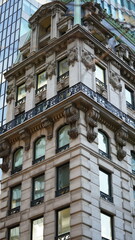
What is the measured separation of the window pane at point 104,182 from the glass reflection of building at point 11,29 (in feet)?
118

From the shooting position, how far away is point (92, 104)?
30.7 meters

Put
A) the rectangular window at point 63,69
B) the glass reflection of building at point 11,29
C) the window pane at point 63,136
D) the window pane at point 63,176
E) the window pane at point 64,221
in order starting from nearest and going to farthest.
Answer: the window pane at point 64,221 → the window pane at point 63,176 → the window pane at point 63,136 → the rectangular window at point 63,69 → the glass reflection of building at point 11,29

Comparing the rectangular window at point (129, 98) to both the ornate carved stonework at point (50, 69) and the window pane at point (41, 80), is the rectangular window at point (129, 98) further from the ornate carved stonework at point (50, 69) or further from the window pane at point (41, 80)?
the window pane at point (41, 80)

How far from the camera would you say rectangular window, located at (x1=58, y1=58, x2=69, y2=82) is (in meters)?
34.0

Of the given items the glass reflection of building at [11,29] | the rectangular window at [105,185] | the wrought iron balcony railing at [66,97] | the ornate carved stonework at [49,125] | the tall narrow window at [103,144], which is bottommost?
the rectangular window at [105,185]

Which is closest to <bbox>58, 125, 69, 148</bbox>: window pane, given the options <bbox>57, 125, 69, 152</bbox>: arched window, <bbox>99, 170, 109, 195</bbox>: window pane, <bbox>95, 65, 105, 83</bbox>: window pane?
<bbox>57, 125, 69, 152</bbox>: arched window

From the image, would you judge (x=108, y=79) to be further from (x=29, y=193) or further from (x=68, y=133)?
(x=29, y=193)

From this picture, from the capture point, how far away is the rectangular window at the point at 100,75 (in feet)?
113

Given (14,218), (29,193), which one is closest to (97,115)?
(29,193)

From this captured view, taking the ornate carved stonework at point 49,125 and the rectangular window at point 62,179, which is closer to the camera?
the rectangular window at point 62,179

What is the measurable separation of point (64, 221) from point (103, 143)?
259 inches

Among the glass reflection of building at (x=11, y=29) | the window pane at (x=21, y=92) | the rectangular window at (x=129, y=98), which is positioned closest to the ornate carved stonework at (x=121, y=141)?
the rectangular window at (x=129, y=98)

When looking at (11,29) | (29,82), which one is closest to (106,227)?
(29,82)

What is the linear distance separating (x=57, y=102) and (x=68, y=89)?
3.96 feet
